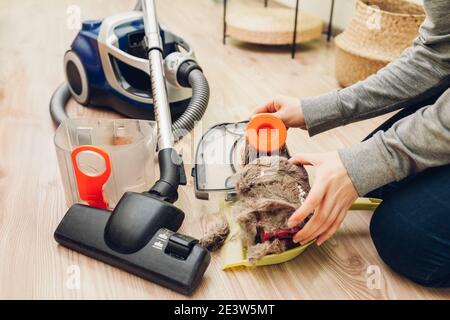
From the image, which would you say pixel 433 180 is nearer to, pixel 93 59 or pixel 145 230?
pixel 145 230

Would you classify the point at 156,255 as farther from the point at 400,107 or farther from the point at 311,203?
the point at 400,107

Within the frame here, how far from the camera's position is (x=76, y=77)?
116 cm

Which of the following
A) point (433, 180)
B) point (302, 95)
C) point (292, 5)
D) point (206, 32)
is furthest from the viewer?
point (292, 5)

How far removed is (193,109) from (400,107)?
0.42m

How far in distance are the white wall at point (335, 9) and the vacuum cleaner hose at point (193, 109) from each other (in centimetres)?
→ 90

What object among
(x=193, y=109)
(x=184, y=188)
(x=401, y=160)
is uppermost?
(x=401, y=160)

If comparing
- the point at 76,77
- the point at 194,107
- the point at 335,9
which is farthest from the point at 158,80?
A: the point at 335,9

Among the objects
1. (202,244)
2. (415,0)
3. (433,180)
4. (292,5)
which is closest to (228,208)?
(202,244)

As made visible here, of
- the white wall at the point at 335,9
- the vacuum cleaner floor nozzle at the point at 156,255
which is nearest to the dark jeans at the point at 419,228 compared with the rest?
the vacuum cleaner floor nozzle at the point at 156,255

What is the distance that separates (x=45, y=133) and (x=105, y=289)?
1.77ft

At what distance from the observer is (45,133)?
1080 millimetres

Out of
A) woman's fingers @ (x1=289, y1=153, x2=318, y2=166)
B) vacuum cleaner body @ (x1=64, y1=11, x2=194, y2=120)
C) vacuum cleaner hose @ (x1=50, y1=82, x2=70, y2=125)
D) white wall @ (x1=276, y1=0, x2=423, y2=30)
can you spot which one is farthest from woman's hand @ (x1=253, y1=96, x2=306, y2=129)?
white wall @ (x1=276, y1=0, x2=423, y2=30)

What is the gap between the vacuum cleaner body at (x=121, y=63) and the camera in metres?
1.07

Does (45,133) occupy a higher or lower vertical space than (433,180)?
lower
